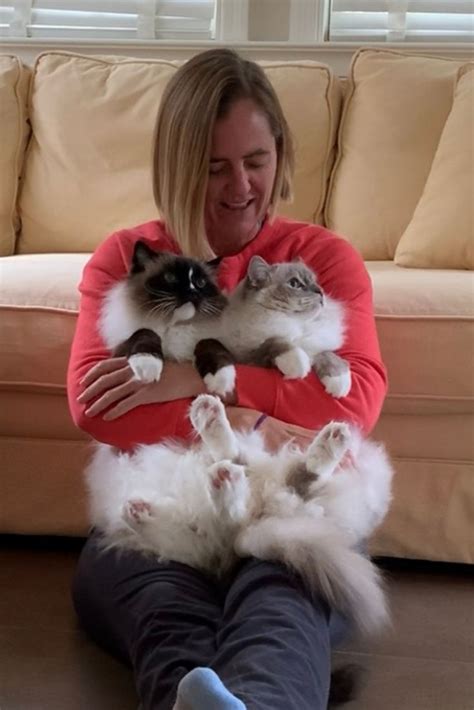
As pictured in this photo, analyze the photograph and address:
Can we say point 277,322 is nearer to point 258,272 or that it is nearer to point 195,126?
point 258,272

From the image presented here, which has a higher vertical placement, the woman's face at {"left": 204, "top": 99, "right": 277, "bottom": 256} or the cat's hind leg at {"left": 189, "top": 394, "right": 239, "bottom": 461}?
the woman's face at {"left": 204, "top": 99, "right": 277, "bottom": 256}

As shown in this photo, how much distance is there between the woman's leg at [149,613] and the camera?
1224 millimetres

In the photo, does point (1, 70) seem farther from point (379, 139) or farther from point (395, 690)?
point (395, 690)

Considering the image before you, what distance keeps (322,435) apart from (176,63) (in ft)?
5.43

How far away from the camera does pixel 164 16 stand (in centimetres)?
315

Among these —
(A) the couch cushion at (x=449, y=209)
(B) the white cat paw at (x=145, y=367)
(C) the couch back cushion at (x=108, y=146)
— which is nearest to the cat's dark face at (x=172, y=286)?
(B) the white cat paw at (x=145, y=367)

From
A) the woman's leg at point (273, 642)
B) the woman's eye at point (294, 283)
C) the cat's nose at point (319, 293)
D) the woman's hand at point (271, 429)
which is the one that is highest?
the woman's eye at point (294, 283)

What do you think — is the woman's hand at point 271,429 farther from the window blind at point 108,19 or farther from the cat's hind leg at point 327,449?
the window blind at point 108,19

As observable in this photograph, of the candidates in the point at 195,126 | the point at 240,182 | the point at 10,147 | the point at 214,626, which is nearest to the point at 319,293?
the point at 240,182

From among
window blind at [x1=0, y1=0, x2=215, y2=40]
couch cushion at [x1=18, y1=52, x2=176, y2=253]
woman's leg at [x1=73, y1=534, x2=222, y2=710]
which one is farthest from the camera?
window blind at [x1=0, y1=0, x2=215, y2=40]

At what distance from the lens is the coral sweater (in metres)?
1.49

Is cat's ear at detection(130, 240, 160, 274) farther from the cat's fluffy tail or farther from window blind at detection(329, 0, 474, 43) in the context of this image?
window blind at detection(329, 0, 474, 43)

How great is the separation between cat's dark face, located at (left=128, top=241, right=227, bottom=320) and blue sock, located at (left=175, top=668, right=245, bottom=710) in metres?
0.66

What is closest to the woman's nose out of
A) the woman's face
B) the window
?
the woman's face
